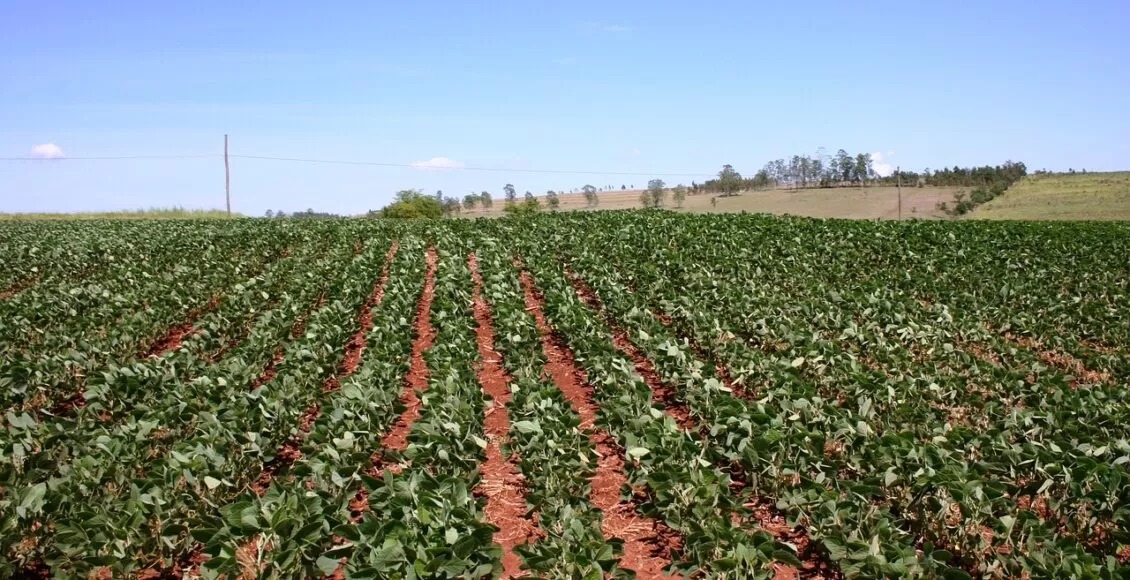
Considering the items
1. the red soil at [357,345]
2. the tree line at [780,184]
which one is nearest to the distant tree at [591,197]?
the tree line at [780,184]

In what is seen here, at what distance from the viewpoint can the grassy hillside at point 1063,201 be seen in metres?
59.7

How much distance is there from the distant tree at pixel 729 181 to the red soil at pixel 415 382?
10358 centimetres

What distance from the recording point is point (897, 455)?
5281 mm

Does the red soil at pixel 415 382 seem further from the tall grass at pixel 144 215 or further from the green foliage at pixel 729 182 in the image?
the green foliage at pixel 729 182

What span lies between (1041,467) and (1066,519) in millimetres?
377

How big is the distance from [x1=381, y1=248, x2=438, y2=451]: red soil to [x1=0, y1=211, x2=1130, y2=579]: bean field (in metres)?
0.07

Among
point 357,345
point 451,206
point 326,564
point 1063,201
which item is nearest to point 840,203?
point 1063,201

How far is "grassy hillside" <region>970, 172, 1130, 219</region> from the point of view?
59.7 metres

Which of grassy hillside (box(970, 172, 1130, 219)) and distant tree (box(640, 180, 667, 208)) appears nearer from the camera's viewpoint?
grassy hillside (box(970, 172, 1130, 219))

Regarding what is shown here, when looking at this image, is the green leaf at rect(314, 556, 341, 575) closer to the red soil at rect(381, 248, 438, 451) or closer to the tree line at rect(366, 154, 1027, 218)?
the red soil at rect(381, 248, 438, 451)

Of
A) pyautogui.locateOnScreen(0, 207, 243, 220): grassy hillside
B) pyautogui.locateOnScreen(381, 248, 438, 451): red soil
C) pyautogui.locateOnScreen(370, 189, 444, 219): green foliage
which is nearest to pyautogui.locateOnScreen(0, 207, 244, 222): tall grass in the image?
pyautogui.locateOnScreen(0, 207, 243, 220): grassy hillside

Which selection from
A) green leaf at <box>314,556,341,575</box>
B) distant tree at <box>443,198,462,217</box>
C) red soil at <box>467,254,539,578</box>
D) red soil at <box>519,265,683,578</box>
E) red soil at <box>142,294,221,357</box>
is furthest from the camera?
distant tree at <box>443,198,462,217</box>

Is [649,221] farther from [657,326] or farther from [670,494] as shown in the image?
[670,494]

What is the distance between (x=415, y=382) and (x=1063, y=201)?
251ft
